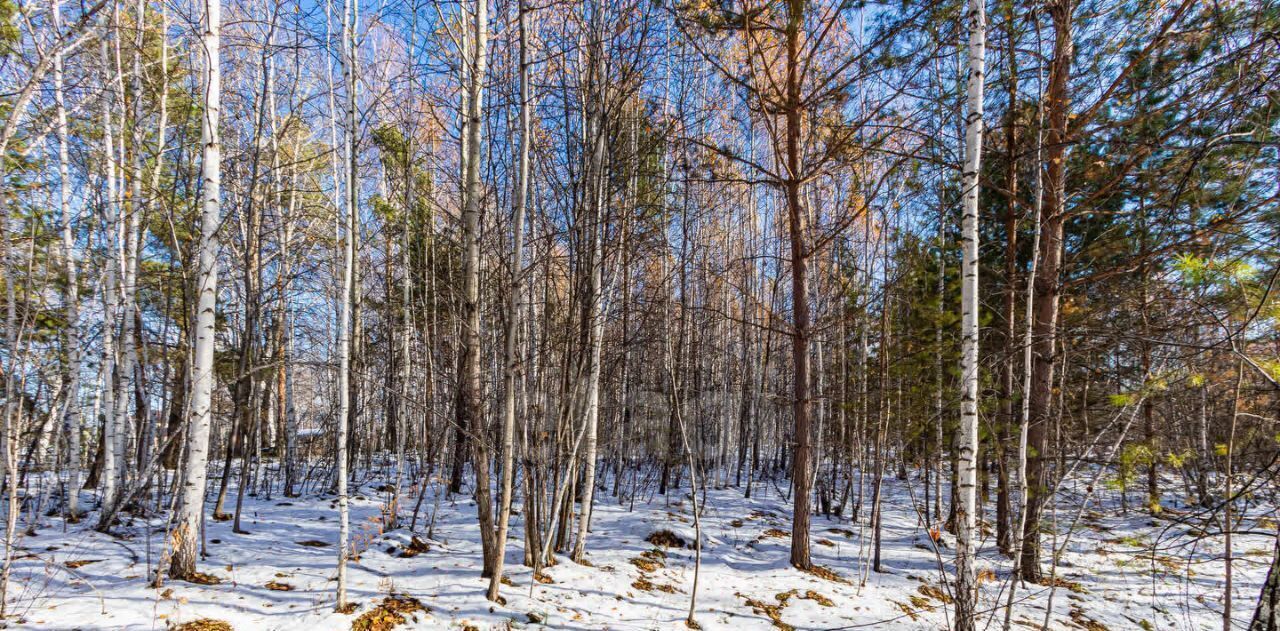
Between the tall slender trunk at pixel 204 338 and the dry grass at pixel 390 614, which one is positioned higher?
the tall slender trunk at pixel 204 338

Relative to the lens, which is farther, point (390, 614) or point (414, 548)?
point (414, 548)

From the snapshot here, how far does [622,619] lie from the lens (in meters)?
4.56

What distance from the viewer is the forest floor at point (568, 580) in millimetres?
3852

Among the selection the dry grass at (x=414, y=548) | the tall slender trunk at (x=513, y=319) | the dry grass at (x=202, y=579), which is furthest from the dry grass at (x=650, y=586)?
the dry grass at (x=202, y=579)

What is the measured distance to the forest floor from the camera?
385 centimetres

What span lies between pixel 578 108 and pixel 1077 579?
8.90 meters

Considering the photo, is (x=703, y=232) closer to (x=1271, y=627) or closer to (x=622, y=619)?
(x=622, y=619)

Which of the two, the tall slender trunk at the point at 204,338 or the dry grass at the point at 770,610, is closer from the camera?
the tall slender trunk at the point at 204,338

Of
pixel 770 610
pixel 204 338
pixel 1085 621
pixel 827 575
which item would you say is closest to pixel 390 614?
pixel 204 338

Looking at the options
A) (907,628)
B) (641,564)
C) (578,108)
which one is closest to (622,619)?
(641,564)

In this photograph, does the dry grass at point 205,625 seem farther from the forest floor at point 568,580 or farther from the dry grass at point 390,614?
the dry grass at point 390,614

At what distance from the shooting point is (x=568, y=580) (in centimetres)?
511

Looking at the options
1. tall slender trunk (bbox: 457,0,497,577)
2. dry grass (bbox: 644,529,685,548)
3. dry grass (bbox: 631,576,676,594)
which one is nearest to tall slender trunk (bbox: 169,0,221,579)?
tall slender trunk (bbox: 457,0,497,577)

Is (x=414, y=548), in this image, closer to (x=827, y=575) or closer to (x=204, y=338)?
(x=204, y=338)
